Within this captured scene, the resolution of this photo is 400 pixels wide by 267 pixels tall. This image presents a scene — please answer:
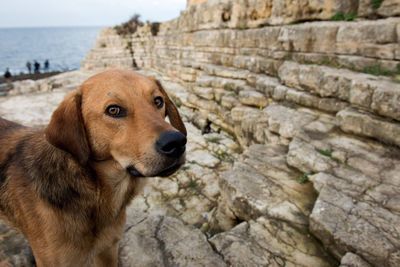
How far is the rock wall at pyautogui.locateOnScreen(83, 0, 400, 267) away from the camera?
9.70ft

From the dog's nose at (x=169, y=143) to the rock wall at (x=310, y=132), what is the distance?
156 cm

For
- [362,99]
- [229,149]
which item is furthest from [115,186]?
[229,149]

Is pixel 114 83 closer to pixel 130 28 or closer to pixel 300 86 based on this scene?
pixel 300 86

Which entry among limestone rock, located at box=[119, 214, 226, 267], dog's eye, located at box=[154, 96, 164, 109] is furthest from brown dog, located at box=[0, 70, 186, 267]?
limestone rock, located at box=[119, 214, 226, 267]

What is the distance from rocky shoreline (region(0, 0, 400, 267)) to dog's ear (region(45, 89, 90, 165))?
1510mm

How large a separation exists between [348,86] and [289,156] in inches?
58.5

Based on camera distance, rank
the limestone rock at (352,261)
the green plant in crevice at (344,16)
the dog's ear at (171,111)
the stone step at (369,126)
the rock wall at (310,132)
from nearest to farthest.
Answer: the limestone rock at (352,261)
the dog's ear at (171,111)
the rock wall at (310,132)
the stone step at (369,126)
the green plant in crevice at (344,16)

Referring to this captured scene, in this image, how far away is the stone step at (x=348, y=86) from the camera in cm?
383

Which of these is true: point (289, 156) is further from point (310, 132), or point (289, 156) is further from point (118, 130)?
point (118, 130)

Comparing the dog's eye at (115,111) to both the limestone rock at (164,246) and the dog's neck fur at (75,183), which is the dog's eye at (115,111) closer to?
the dog's neck fur at (75,183)

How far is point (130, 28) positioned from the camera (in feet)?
74.7

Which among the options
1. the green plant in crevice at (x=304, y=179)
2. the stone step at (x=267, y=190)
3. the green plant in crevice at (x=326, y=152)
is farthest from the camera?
the green plant in crevice at (x=326, y=152)

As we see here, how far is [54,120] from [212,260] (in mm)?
2014

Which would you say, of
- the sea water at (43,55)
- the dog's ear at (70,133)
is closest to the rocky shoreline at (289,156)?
the dog's ear at (70,133)
